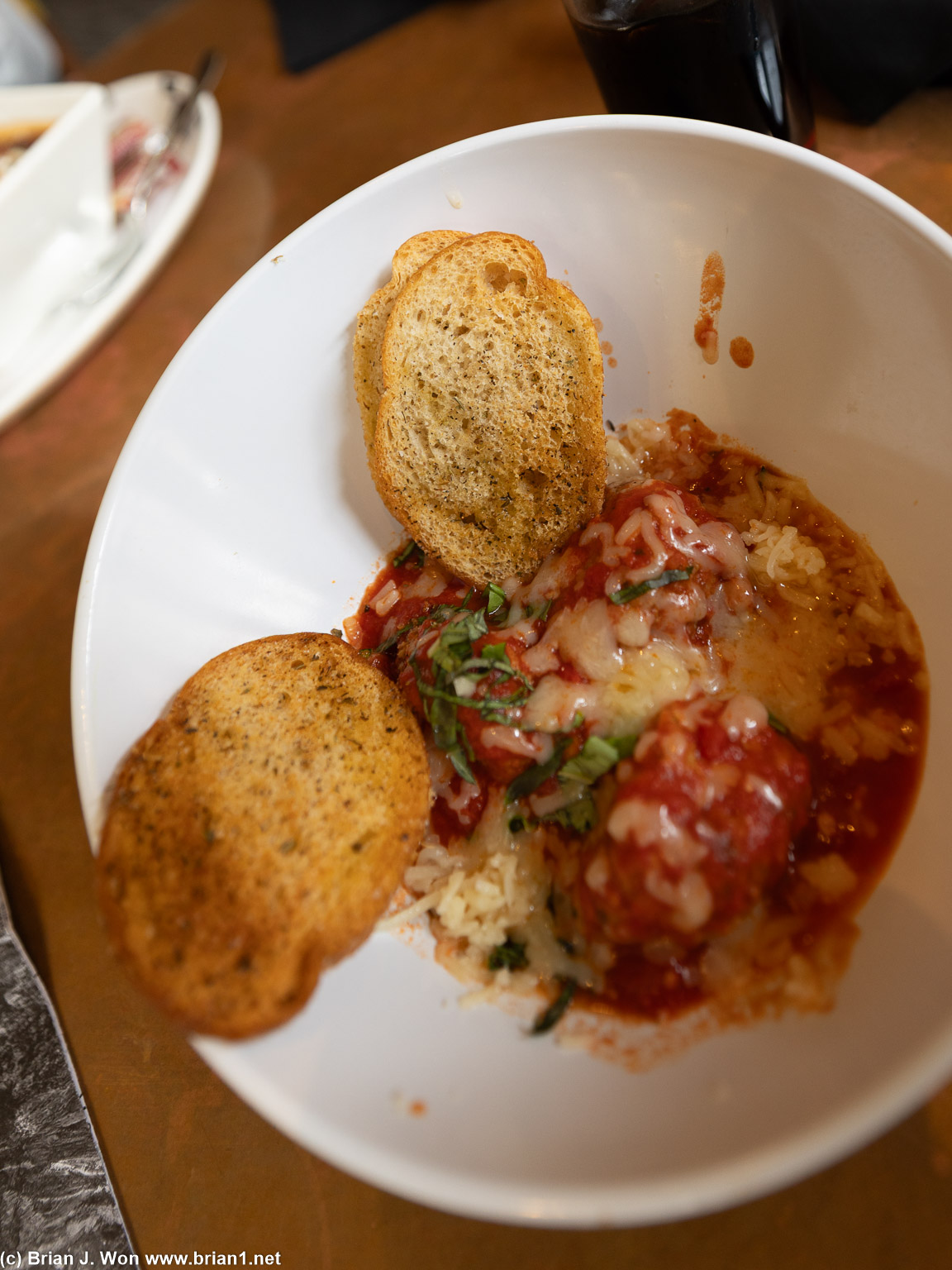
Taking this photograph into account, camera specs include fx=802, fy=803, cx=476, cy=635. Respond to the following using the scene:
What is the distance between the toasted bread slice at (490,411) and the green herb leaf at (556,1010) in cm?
116

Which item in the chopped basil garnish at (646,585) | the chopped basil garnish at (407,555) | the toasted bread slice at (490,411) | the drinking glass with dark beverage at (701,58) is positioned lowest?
the chopped basil garnish at (407,555)

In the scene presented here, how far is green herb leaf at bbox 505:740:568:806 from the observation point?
199 centimetres

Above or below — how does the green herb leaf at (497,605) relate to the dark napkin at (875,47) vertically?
below

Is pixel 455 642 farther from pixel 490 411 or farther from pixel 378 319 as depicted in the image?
pixel 378 319

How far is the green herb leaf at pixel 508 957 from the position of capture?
1.92 m

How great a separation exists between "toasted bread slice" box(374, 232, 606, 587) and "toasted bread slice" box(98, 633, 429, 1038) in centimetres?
62

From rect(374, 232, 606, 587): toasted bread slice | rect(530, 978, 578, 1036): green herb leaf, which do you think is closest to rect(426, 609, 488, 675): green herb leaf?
rect(374, 232, 606, 587): toasted bread slice

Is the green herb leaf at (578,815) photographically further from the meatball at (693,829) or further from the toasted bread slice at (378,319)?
the toasted bread slice at (378,319)

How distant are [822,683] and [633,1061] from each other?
3.44ft

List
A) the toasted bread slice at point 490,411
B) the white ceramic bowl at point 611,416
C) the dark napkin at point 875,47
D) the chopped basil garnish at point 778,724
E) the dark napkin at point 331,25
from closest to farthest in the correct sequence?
the white ceramic bowl at point 611,416
the chopped basil garnish at point 778,724
the toasted bread slice at point 490,411
the dark napkin at point 875,47
the dark napkin at point 331,25

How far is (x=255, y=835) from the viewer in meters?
1.86

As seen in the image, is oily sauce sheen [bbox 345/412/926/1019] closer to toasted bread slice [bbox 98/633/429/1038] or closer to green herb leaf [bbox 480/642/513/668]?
green herb leaf [bbox 480/642/513/668]

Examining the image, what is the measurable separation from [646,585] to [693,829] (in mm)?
650

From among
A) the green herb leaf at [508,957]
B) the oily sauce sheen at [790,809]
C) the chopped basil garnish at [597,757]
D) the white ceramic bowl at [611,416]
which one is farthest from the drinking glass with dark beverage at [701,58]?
the green herb leaf at [508,957]
